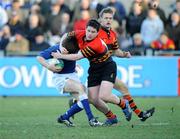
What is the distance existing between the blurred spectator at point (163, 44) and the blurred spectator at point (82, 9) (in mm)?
2154

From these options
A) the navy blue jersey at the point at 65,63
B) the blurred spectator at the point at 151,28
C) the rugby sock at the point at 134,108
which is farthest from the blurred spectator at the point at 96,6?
the navy blue jersey at the point at 65,63

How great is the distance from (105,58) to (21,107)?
5772 mm

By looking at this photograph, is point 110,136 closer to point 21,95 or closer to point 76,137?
point 76,137

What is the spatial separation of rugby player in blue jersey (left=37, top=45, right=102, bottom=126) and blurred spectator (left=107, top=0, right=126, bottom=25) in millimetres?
10180

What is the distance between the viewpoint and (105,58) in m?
13.5

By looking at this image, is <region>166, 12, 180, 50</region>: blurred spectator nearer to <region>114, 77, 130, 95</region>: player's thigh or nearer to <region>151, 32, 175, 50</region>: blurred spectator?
<region>151, 32, 175, 50</region>: blurred spectator

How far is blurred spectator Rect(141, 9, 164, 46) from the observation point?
2286cm

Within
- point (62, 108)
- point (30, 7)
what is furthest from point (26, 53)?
point (62, 108)

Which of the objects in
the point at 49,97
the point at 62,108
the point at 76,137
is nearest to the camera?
the point at 76,137

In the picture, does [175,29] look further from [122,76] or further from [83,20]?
[83,20]

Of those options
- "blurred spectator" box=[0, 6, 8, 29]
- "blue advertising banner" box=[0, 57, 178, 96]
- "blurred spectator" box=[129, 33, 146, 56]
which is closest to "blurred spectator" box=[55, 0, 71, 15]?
"blurred spectator" box=[0, 6, 8, 29]

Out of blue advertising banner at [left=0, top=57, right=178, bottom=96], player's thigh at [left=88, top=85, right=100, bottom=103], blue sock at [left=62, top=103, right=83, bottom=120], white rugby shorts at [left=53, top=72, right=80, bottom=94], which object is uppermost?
white rugby shorts at [left=53, top=72, right=80, bottom=94]

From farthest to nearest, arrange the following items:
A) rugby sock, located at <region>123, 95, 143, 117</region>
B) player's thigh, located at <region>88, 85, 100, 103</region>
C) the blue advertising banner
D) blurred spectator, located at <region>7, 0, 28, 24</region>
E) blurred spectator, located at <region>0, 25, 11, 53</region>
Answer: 1. blurred spectator, located at <region>7, 0, 28, 24</region>
2. blurred spectator, located at <region>0, 25, 11, 53</region>
3. the blue advertising banner
4. rugby sock, located at <region>123, 95, 143, 117</region>
5. player's thigh, located at <region>88, 85, 100, 103</region>

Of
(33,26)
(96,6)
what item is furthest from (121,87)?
(33,26)
